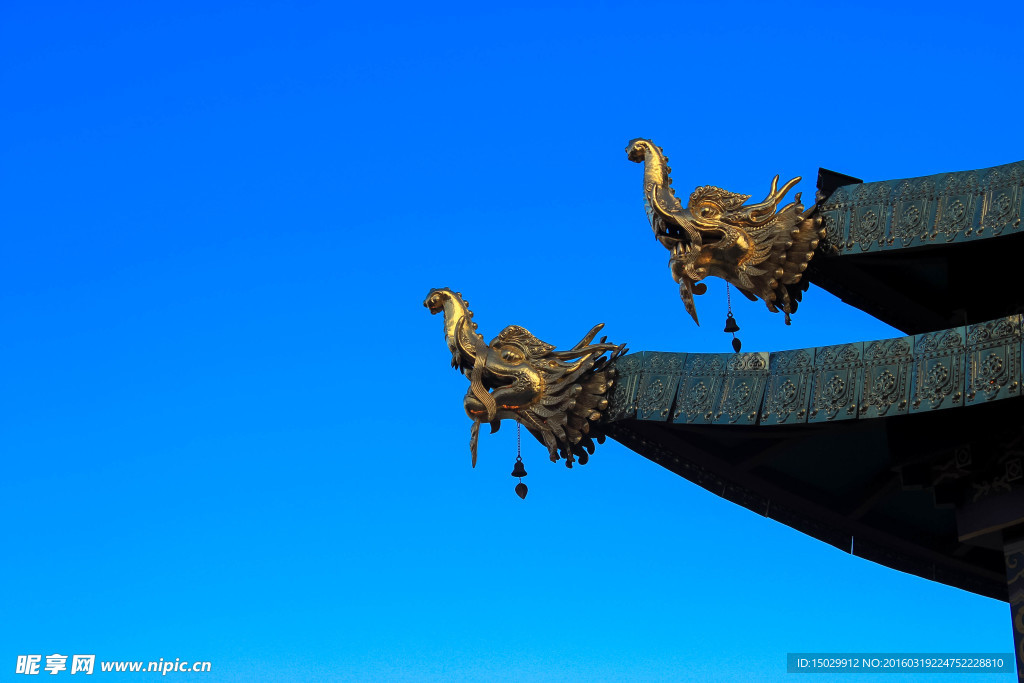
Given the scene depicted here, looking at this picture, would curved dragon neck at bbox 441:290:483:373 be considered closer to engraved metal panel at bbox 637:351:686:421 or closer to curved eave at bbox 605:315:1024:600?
curved eave at bbox 605:315:1024:600

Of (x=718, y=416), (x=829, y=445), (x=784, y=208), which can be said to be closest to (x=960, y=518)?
(x=829, y=445)

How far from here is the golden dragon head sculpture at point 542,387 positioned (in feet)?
40.7

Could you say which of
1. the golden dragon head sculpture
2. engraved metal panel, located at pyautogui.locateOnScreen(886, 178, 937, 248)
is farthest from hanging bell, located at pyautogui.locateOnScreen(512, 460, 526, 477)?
engraved metal panel, located at pyautogui.locateOnScreen(886, 178, 937, 248)

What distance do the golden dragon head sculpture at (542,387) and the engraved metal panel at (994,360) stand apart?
2950mm

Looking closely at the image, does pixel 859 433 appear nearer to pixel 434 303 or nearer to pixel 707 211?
pixel 707 211

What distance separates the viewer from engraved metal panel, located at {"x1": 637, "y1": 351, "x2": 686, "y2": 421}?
40.3 feet

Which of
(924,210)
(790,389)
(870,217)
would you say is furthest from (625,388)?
(924,210)

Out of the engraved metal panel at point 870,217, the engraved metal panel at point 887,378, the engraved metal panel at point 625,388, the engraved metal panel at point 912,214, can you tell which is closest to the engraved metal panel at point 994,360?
the engraved metal panel at point 887,378

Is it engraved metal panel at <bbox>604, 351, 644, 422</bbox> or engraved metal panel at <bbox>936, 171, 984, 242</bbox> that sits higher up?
engraved metal panel at <bbox>936, 171, 984, 242</bbox>

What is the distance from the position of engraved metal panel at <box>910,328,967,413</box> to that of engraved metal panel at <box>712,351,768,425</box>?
128cm

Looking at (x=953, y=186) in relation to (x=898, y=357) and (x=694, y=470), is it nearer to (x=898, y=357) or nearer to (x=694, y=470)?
(x=898, y=357)

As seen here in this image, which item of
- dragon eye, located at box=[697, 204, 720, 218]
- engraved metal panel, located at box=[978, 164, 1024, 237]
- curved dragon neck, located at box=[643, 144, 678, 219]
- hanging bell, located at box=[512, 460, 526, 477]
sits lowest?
hanging bell, located at box=[512, 460, 526, 477]

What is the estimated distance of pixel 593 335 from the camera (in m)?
12.7

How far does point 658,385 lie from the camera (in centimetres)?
1237
